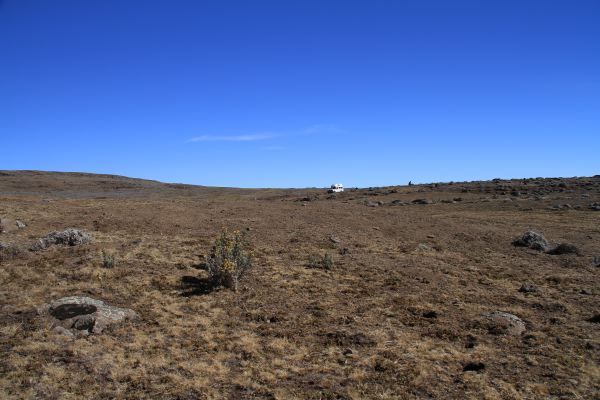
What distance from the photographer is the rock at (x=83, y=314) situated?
10789mm

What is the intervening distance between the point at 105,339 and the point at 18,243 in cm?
962

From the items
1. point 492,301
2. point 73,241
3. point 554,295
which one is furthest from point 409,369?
point 73,241

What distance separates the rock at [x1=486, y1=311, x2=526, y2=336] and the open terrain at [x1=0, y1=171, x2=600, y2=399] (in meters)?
0.10

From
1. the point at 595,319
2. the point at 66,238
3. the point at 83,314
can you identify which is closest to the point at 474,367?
the point at 595,319

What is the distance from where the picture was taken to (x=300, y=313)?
12781mm

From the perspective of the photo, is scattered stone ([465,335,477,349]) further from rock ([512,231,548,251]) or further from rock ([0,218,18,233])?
rock ([0,218,18,233])

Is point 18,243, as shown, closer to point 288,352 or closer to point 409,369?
point 288,352

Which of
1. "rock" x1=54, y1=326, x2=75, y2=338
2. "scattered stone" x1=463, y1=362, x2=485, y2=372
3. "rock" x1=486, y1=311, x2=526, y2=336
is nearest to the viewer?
"scattered stone" x1=463, y1=362, x2=485, y2=372

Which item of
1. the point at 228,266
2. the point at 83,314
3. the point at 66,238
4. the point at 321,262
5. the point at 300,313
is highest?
the point at 66,238

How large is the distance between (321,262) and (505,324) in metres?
7.34

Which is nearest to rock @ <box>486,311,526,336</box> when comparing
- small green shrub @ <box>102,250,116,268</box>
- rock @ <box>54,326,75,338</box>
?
rock @ <box>54,326,75,338</box>

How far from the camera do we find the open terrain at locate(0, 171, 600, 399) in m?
8.71

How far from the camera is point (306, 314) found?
12.7 m

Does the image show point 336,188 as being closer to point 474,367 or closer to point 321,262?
point 321,262
